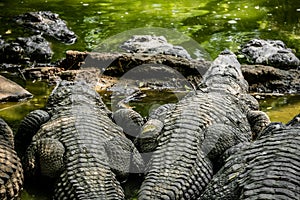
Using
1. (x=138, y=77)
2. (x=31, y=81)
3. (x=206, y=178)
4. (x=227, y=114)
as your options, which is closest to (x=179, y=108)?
(x=227, y=114)

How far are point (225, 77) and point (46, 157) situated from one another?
2.76 meters

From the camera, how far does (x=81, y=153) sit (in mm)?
4590

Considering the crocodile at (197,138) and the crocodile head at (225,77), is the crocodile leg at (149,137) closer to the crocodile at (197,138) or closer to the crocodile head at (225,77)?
the crocodile at (197,138)

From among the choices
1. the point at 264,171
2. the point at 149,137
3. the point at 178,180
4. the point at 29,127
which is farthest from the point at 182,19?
the point at 264,171

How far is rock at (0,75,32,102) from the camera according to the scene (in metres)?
7.10

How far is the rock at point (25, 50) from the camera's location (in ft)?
29.6

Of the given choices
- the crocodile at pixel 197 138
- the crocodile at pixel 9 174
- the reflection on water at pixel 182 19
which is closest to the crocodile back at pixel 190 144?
the crocodile at pixel 197 138

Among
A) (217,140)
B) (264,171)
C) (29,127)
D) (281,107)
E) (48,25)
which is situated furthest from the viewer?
(48,25)

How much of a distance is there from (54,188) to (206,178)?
4.38 feet

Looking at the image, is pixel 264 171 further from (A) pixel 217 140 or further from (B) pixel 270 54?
(B) pixel 270 54

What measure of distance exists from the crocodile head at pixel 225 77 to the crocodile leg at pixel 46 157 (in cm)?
215

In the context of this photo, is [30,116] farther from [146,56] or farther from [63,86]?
[146,56]

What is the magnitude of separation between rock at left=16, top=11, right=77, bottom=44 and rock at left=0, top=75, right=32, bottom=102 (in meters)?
2.97

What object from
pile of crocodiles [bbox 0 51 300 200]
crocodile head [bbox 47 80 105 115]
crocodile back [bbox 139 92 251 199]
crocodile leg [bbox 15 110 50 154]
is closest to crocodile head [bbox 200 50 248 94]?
pile of crocodiles [bbox 0 51 300 200]
